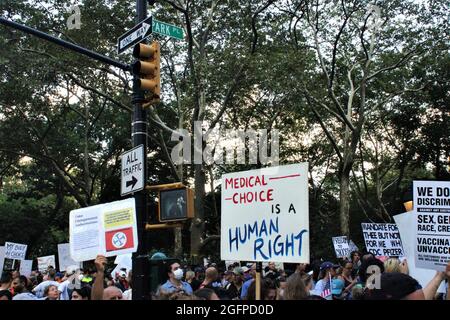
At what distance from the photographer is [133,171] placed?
7.70m

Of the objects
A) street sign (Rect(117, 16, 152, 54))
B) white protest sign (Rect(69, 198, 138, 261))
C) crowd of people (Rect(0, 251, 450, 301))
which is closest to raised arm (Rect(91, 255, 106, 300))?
crowd of people (Rect(0, 251, 450, 301))

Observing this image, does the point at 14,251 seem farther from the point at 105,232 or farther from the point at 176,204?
the point at 105,232

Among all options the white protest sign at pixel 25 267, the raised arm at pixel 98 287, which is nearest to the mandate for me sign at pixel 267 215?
the raised arm at pixel 98 287

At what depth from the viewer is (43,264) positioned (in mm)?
21719

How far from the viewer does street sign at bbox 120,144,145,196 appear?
296 inches

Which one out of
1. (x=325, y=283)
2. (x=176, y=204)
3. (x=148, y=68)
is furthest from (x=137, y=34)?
(x=325, y=283)

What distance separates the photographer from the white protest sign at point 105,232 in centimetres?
619

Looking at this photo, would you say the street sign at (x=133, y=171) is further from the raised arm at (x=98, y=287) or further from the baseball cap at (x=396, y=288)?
the baseball cap at (x=396, y=288)

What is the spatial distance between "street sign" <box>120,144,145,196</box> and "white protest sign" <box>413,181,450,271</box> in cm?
352

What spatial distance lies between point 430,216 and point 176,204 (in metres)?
3.06

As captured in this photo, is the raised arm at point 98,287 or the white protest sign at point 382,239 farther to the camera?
the white protest sign at point 382,239

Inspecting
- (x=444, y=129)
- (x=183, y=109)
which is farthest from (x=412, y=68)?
(x=183, y=109)

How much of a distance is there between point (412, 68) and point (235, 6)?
10.00 m

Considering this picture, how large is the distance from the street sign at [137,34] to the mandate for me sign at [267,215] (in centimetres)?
297
